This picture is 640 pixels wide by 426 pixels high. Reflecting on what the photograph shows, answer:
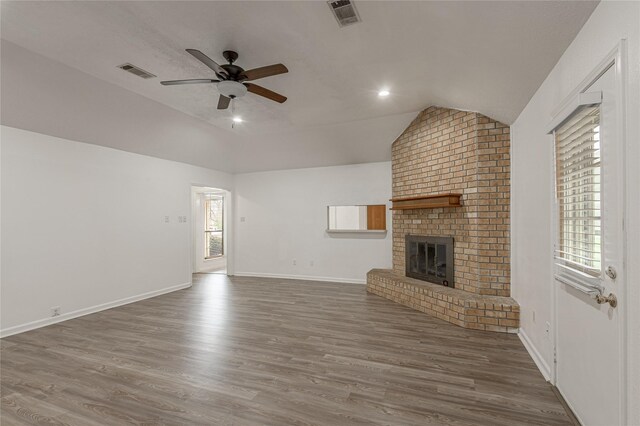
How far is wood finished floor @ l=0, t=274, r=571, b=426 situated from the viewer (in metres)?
2.06

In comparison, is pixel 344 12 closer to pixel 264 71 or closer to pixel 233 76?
pixel 264 71

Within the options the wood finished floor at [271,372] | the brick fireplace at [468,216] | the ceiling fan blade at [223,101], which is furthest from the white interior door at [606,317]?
the ceiling fan blade at [223,101]

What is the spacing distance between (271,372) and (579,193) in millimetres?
2643

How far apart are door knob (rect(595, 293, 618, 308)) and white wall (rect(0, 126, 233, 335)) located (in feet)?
18.1

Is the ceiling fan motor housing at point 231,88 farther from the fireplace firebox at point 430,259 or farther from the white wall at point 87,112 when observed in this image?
the fireplace firebox at point 430,259

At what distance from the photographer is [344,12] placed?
2.13 metres

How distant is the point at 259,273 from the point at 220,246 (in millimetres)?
2979

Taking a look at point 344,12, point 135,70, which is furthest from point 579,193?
point 135,70

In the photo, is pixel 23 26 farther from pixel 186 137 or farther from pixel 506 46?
pixel 506 46

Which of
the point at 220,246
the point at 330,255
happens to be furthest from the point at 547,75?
the point at 220,246

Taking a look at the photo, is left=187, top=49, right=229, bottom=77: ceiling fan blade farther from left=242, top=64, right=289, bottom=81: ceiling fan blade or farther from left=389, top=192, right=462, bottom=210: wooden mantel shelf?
left=389, top=192, right=462, bottom=210: wooden mantel shelf

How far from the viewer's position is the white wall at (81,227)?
3.63m

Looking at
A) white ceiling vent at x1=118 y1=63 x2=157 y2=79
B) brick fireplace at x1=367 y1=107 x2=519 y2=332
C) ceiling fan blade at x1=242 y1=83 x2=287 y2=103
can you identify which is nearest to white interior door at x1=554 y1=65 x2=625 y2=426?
brick fireplace at x1=367 y1=107 x2=519 y2=332

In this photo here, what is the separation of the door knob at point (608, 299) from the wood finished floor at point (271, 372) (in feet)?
3.18
